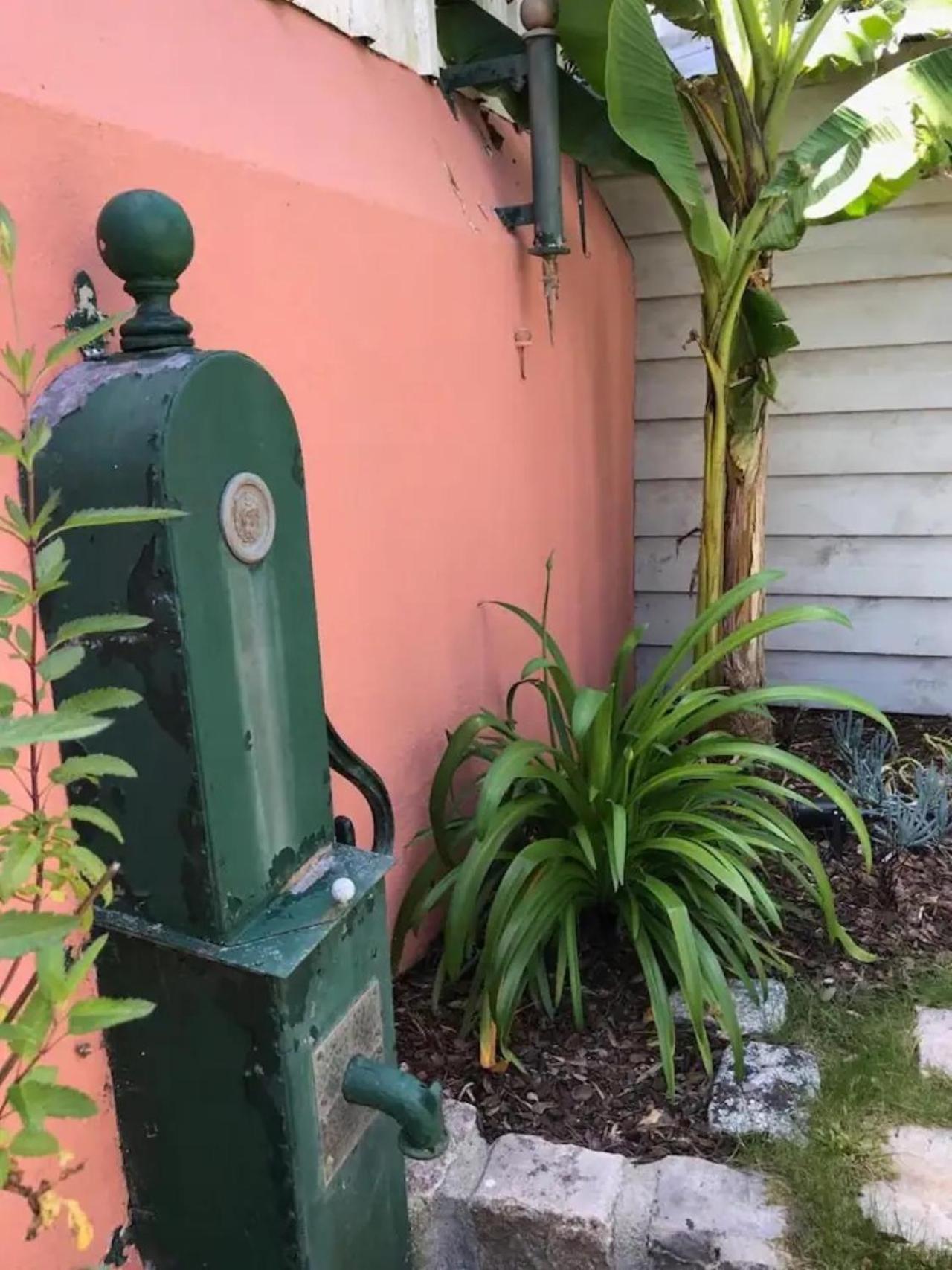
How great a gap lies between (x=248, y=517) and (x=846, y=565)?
3006mm

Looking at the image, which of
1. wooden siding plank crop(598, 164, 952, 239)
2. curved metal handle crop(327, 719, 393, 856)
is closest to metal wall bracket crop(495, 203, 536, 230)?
wooden siding plank crop(598, 164, 952, 239)

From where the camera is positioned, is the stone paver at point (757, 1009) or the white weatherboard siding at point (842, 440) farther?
the white weatherboard siding at point (842, 440)

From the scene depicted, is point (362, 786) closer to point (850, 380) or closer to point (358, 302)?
point (358, 302)

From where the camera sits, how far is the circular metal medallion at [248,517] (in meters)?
1.12

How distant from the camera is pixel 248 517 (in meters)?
1.15

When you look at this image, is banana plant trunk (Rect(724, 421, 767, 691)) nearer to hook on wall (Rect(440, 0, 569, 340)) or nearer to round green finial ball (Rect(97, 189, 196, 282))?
hook on wall (Rect(440, 0, 569, 340))

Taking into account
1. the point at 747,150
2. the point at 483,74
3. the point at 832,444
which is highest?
the point at 483,74

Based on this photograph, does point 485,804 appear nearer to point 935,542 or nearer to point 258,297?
point 258,297

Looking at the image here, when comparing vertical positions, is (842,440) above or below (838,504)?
above

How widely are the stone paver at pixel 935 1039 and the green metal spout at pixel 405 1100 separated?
3.73 ft

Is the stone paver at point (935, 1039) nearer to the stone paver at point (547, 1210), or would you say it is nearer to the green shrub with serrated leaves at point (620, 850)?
the green shrub with serrated leaves at point (620, 850)

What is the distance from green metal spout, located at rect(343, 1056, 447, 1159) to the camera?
1.27 m

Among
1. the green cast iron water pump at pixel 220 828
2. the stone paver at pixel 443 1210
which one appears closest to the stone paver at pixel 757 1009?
the stone paver at pixel 443 1210

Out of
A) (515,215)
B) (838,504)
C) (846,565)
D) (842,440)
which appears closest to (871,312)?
(842,440)
